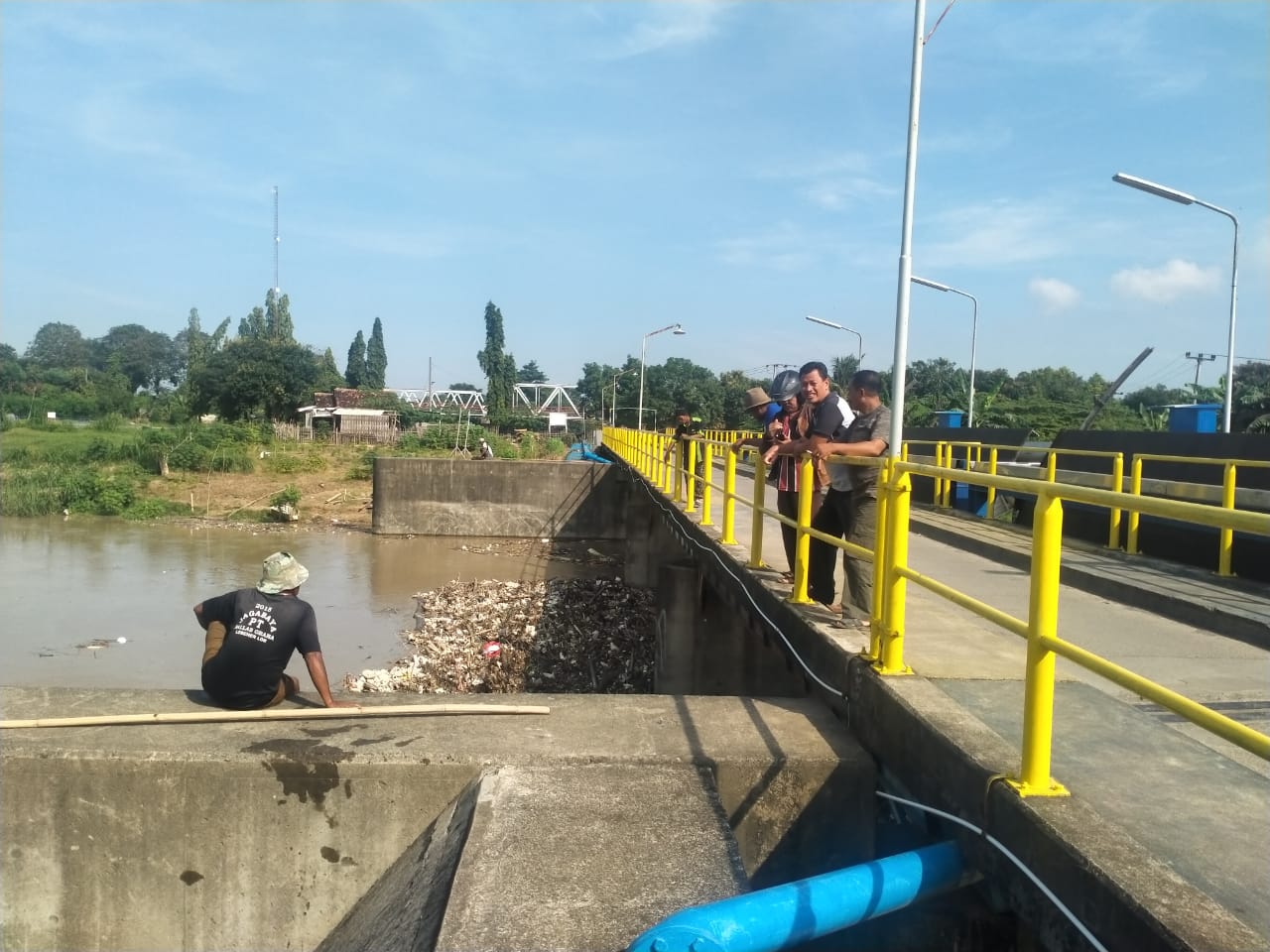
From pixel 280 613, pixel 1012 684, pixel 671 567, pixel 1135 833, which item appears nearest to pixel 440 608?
pixel 671 567

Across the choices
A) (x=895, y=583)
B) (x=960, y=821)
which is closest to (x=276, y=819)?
(x=960, y=821)

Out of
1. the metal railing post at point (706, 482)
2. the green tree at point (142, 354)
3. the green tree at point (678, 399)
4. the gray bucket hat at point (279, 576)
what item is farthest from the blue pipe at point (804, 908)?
the green tree at point (142, 354)

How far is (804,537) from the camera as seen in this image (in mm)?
5375

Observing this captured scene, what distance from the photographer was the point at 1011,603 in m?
7.12

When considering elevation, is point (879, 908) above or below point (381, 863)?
above

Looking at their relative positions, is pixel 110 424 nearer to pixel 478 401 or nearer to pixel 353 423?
pixel 353 423

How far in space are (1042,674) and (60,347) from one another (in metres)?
174

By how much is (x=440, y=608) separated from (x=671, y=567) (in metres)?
7.86

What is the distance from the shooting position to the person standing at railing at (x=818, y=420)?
555cm

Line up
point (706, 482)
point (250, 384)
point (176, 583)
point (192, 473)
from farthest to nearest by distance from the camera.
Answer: point (250, 384)
point (192, 473)
point (176, 583)
point (706, 482)

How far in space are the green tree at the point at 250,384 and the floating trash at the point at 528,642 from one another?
150ft

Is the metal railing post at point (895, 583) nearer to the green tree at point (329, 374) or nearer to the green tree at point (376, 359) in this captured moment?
the green tree at point (329, 374)

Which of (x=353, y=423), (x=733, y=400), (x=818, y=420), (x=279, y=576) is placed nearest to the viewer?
(x=279, y=576)

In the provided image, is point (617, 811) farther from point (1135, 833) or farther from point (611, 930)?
point (1135, 833)
